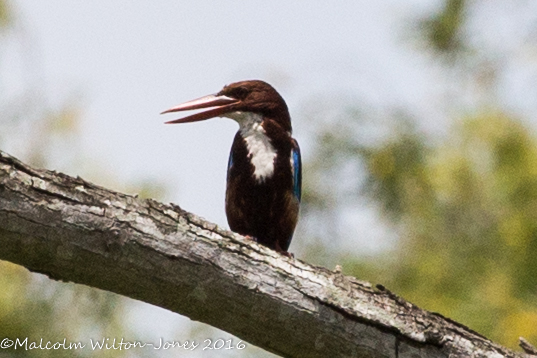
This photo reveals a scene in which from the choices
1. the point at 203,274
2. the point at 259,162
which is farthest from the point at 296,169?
the point at 203,274

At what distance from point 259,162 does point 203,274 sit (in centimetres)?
206

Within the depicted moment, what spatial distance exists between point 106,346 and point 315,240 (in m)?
1.84

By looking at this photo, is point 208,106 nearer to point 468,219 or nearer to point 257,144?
point 257,144

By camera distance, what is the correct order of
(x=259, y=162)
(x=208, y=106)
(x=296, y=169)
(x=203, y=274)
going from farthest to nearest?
(x=208, y=106) < (x=296, y=169) < (x=259, y=162) < (x=203, y=274)

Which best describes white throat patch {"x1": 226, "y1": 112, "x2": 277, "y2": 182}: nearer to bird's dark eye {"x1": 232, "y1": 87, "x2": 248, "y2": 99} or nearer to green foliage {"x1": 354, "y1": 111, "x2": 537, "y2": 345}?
bird's dark eye {"x1": 232, "y1": 87, "x2": 248, "y2": 99}

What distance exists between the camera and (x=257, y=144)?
5.34m

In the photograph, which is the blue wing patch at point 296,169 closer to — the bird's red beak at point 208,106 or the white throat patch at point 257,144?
the white throat patch at point 257,144

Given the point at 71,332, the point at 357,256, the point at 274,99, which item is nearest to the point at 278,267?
the point at 274,99

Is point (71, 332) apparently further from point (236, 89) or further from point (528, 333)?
point (528, 333)

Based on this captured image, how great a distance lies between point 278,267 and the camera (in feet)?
11.2

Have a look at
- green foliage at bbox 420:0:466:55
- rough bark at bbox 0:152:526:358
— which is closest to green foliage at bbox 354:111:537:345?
green foliage at bbox 420:0:466:55

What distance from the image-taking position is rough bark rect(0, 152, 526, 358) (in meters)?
3.10

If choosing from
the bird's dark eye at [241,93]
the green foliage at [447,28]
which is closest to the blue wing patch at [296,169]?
the bird's dark eye at [241,93]

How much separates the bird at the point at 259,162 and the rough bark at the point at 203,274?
1.75 meters
